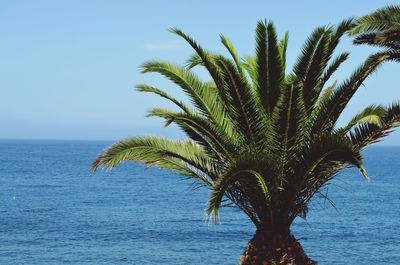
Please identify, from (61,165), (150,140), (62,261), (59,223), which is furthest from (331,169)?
(61,165)

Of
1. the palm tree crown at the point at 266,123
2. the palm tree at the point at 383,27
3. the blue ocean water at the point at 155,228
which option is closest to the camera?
the palm tree crown at the point at 266,123

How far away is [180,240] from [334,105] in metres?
38.7

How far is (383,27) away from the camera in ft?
45.8

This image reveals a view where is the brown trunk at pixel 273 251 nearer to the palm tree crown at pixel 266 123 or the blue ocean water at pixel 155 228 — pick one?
the palm tree crown at pixel 266 123

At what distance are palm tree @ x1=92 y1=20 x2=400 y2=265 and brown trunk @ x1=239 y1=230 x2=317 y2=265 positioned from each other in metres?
0.02

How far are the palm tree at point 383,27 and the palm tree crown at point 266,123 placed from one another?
1.53 meters

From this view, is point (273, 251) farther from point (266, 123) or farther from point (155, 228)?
point (155, 228)

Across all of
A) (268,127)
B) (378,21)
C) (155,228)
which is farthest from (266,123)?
(155,228)

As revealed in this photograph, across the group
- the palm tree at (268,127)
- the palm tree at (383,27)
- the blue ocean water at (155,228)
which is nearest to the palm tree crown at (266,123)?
the palm tree at (268,127)

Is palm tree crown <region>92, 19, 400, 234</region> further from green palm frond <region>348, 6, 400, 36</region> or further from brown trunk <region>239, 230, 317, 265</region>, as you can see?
green palm frond <region>348, 6, 400, 36</region>

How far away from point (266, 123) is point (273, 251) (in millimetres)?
2554

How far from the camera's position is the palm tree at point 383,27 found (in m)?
13.7

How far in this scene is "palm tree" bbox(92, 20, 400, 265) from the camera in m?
11.3

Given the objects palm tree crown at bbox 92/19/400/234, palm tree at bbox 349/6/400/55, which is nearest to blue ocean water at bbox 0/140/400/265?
palm tree at bbox 349/6/400/55
